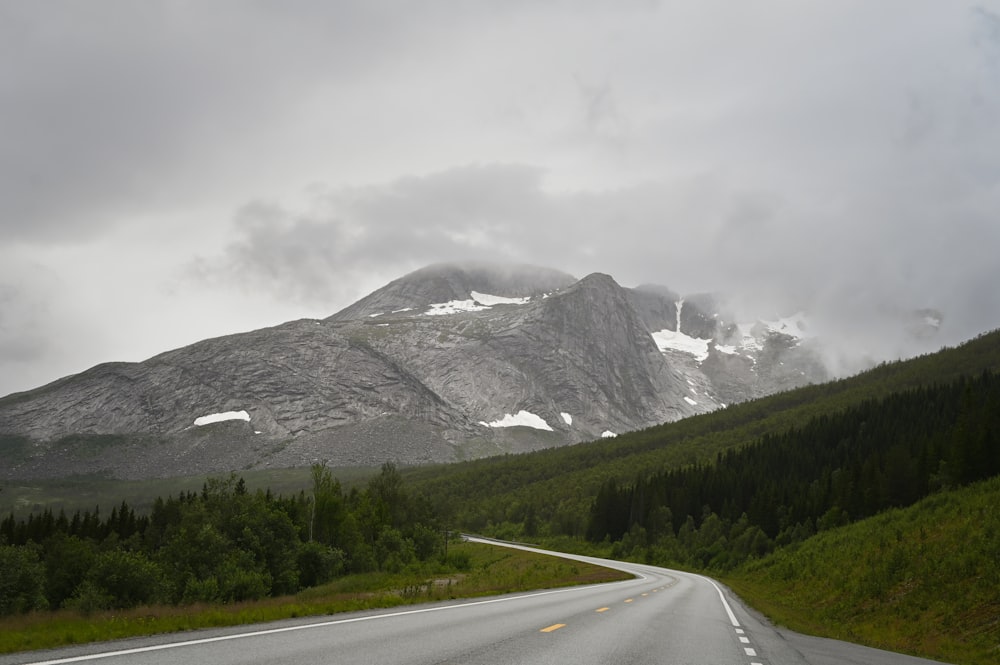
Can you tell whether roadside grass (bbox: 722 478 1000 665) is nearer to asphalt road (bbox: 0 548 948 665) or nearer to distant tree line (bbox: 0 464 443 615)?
asphalt road (bbox: 0 548 948 665)

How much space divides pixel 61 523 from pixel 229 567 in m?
75.5

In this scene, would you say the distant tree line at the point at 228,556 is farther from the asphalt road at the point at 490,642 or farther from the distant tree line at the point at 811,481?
the distant tree line at the point at 811,481

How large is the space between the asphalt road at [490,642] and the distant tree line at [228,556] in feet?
73.1

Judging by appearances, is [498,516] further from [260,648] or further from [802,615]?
[260,648]

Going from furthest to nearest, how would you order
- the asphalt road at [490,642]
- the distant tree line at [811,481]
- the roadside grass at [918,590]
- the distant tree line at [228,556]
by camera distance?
the distant tree line at [811,481]
the distant tree line at [228,556]
the roadside grass at [918,590]
the asphalt road at [490,642]

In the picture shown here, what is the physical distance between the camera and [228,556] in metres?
46.9

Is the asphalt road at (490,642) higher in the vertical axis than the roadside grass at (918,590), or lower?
higher

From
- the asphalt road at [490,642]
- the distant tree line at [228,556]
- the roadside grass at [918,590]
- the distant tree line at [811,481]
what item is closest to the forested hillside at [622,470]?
the distant tree line at [811,481]

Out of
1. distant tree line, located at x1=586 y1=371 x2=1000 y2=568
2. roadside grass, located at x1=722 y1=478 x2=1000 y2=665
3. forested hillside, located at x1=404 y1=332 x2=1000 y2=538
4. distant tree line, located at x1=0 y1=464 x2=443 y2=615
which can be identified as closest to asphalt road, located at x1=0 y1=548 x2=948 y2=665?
roadside grass, located at x1=722 y1=478 x2=1000 y2=665

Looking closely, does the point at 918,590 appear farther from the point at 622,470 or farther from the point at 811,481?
the point at 622,470

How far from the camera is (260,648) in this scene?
10.4 m

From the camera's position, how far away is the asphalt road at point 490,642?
9.70 m

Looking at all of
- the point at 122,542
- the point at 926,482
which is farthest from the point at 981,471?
the point at 122,542

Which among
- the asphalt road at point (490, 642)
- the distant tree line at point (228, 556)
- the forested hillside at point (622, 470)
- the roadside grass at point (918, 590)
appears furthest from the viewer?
the forested hillside at point (622, 470)
